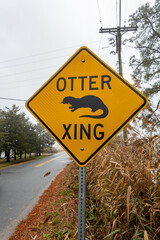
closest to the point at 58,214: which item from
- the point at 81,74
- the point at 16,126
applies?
the point at 81,74

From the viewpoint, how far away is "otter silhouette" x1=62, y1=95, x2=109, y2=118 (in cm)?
169

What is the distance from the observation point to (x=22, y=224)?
392 cm

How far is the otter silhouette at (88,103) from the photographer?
1.69 meters

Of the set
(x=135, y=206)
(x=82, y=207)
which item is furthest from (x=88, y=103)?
(x=135, y=206)

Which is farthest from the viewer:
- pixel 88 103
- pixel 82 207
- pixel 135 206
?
pixel 135 206

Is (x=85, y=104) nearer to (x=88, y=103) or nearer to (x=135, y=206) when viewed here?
(x=88, y=103)

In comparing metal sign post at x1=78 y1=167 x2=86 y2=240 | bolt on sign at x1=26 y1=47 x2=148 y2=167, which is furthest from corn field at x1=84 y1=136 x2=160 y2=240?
bolt on sign at x1=26 y1=47 x2=148 y2=167

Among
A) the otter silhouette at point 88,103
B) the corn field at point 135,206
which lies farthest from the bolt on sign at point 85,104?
the corn field at point 135,206

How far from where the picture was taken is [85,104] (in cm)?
173

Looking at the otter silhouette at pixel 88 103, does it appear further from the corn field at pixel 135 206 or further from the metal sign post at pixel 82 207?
the corn field at pixel 135 206

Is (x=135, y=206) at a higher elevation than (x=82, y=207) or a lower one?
lower

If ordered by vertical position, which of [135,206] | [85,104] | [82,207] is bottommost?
[135,206]

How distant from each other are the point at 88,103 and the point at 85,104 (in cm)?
3

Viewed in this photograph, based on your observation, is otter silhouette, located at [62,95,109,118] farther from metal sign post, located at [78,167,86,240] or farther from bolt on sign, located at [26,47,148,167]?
metal sign post, located at [78,167,86,240]
